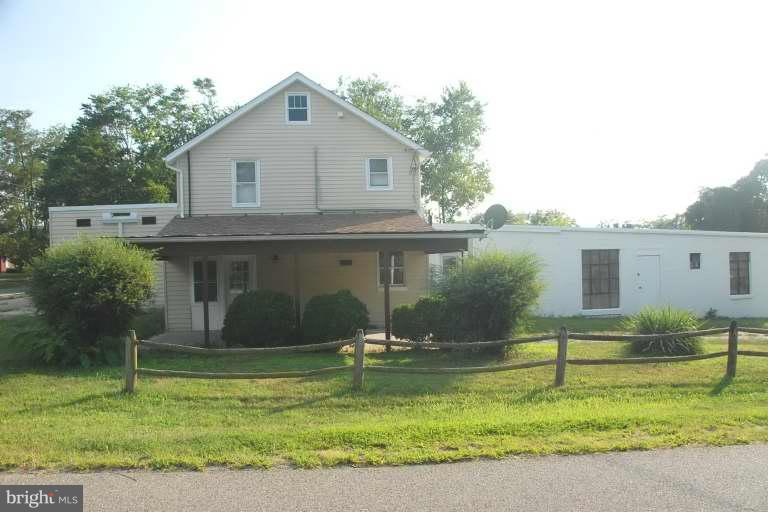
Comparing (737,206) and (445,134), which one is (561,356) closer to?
(445,134)

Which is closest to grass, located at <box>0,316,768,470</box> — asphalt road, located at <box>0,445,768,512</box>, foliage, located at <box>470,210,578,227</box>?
asphalt road, located at <box>0,445,768,512</box>

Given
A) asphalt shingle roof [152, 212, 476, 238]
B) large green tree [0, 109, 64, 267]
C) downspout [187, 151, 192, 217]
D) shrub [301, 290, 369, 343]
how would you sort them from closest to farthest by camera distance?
shrub [301, 290, 369, 343] → asphalt shingle roof [152, 212, 476, 238] → downspout [187, 151, 192, 217] → large green tree [0, 109, 64, 267]

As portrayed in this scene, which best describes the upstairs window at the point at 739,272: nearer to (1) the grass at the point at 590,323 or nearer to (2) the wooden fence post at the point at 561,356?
(1) the grass at the point at 590,323

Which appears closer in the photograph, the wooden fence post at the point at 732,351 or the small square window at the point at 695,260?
the wooden fence post at the point at 732,351

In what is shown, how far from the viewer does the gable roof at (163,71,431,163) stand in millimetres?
16984

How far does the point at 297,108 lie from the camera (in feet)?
57.7

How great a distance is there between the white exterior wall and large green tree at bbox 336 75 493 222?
1726 cm

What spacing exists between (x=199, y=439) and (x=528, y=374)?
5.69 metres

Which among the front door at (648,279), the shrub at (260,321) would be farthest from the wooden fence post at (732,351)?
the front door at (648,279)

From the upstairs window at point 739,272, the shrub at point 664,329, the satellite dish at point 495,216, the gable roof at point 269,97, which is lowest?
the shrub at point 664,329

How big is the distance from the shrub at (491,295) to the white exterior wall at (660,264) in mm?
6446

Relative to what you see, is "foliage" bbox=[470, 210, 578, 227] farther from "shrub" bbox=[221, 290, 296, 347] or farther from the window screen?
"shrub" bbox=[221, 290, 296, 347]

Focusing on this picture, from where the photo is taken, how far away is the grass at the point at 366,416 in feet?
19.2

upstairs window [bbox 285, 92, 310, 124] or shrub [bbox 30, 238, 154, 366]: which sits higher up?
upstairs window [bbox 285, 92, 310, 124]
